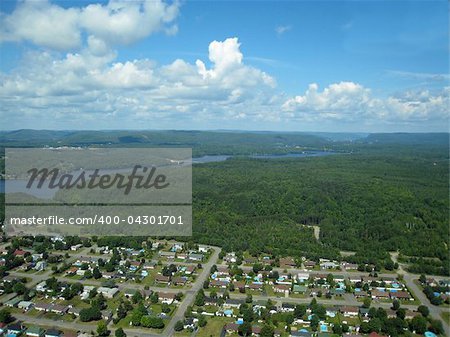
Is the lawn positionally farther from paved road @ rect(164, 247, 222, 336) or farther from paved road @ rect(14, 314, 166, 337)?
paved road @ rect(14, 314, 166, 337)

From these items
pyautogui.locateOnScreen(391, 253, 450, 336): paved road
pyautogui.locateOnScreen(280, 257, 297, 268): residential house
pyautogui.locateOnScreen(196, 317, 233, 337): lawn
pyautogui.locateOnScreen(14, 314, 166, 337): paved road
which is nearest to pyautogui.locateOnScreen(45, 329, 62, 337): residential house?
pyautogui.locateOnScreen(14, 314, 166, 337): paved road

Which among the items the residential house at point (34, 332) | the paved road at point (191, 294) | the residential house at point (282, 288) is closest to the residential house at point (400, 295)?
the residential house at point (282, 288)

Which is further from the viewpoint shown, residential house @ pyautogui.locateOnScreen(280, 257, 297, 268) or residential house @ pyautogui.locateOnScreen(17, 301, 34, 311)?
residential house @ pyautogui.locateOnScreen(280, 257, 297, 268)

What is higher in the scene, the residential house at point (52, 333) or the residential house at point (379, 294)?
the residential house at point (52, 333)

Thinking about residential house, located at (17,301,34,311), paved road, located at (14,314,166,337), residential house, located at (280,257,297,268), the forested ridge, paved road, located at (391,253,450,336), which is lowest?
paved road, located at (391,253,450,336)

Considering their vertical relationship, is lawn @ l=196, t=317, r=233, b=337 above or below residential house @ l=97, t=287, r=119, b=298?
below

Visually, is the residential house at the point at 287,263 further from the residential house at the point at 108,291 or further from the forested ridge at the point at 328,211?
the residential house at the point at 108,291

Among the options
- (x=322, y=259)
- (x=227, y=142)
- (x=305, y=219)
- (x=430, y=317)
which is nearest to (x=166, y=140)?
(x=227, y=142)

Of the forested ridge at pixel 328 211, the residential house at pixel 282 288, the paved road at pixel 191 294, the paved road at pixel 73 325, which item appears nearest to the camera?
the paved road at pixel 73 325

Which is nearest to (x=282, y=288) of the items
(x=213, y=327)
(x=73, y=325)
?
(x=213, y=327)

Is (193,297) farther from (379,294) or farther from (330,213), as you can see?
(330,213)

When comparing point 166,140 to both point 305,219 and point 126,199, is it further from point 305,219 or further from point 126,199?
point 305,219
